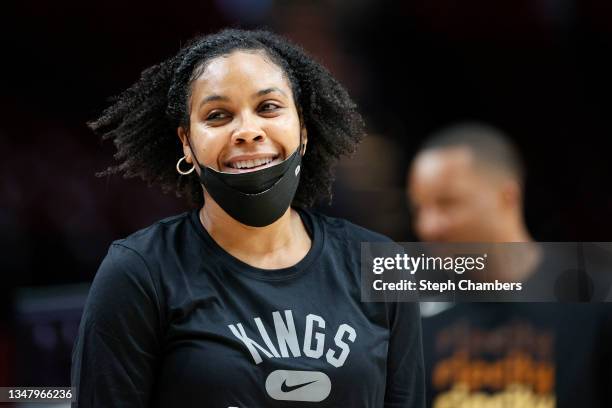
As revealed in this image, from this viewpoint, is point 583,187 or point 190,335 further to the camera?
point 583,187

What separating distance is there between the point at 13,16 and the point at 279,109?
1045 millimetres

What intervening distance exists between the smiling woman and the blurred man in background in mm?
382

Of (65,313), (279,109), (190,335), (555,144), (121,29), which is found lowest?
(190,335)

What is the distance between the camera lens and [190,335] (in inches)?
45.9

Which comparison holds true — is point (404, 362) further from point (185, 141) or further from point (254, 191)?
point (185, 141)

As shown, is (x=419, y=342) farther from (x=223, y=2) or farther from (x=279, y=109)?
(x=223, y=2)

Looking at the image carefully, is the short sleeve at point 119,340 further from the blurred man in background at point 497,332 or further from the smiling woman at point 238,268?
the blurred man in background at point 497,332

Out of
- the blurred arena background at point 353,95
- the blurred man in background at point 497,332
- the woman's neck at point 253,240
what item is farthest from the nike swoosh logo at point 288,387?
the blurred arena background at point 353,95

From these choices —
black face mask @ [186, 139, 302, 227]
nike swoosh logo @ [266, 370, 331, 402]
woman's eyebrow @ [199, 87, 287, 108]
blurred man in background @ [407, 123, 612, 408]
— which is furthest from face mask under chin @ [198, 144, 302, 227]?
blurred man in background @ [407, 123, 612, 408]

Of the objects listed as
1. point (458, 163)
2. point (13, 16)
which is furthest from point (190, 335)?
point (13, 16)

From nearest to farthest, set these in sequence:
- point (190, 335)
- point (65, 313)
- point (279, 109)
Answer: point (190, 335)
point (279, 109)
point (65, 313)

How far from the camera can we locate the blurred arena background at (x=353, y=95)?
6.18ft

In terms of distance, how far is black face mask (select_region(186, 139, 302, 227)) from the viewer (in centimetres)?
126

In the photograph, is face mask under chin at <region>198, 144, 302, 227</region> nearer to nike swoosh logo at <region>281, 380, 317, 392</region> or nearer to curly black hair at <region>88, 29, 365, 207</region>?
curly black hair at <region>88, 29, 365, 207</region>
